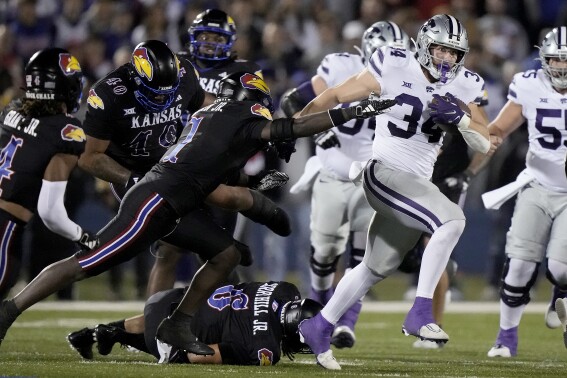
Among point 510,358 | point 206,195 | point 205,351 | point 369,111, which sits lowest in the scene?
point 510,358

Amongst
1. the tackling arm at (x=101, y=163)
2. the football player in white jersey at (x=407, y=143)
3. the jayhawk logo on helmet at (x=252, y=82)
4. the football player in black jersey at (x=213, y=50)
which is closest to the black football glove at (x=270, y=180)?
the football player in white jersey at (x=407, y=143)

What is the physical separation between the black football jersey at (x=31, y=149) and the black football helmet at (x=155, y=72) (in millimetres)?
459

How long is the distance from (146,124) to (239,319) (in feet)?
4.84

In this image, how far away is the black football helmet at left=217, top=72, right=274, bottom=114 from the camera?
21.0ft

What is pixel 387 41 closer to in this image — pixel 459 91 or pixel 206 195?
pixel 459 91

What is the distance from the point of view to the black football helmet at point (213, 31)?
8.35 meters

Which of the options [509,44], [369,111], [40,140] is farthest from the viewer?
[509,44]

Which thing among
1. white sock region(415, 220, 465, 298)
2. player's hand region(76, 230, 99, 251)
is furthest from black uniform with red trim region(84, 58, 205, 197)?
white sock region(415, 220, 465, 298)

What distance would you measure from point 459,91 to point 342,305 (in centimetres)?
134

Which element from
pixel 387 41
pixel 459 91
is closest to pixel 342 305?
pixel 459 91

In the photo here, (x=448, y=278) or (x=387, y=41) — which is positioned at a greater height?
(x=387, y=41)

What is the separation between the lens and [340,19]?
1373cm

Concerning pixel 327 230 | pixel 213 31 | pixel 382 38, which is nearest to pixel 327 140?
pixel 327 230

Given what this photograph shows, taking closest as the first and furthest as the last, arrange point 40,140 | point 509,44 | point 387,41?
1. point 40,140
2. point 387,41
3. point 509,44
